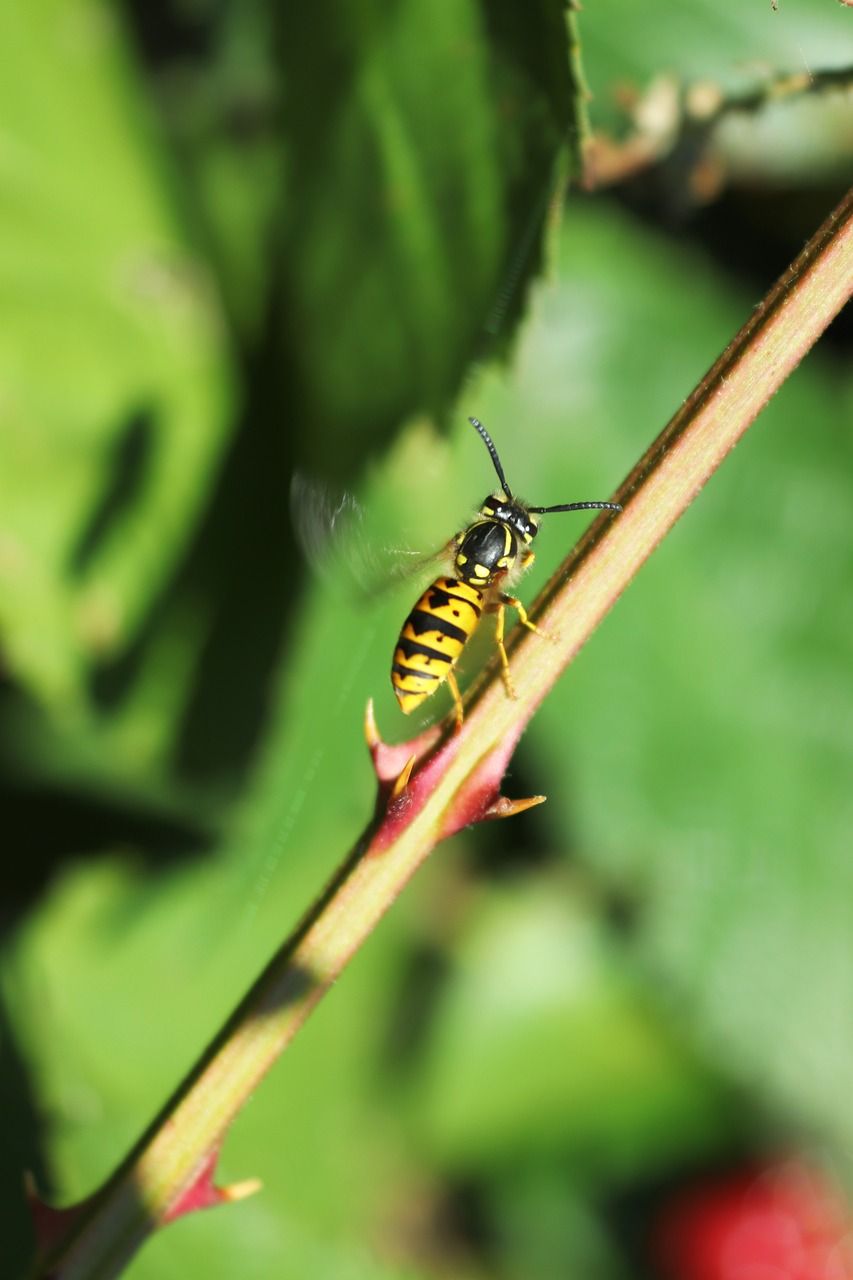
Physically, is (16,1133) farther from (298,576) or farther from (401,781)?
(401,781)

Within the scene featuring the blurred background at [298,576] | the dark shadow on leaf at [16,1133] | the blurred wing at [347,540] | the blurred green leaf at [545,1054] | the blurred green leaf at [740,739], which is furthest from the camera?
the blurred green leaf at [545,1054]

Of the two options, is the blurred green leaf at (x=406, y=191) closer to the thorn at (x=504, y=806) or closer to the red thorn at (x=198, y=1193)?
the thorn at (x=504, y=806)

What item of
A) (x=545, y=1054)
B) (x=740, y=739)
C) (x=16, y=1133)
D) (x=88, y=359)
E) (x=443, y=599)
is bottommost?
(x=545, y=1054)

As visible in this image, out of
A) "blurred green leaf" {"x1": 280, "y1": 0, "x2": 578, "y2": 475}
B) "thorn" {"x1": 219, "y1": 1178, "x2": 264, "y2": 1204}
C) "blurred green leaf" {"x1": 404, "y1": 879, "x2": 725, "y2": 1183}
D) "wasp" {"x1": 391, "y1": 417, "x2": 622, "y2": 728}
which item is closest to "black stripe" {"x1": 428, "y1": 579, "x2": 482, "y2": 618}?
"wasp" {"x1": 391, "y1": 417, "x2": 622, "y2": 728}

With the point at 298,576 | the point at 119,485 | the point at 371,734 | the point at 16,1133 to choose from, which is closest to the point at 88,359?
the point at 119,485

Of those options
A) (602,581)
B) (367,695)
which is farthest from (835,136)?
(602,581)

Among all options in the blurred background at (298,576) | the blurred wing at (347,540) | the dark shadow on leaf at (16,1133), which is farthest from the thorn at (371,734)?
the dark shadow on leaf at (16,1133)

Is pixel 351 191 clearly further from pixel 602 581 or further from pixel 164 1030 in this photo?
pixel 164 1030

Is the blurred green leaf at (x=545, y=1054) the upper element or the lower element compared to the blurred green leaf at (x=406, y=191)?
lower
